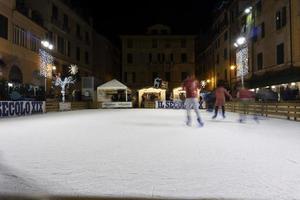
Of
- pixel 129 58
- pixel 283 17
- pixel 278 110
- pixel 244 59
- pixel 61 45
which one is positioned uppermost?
pixel 129 58

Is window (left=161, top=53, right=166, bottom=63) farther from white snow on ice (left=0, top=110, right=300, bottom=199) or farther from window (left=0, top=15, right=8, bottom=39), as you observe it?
white snow on ice (left=0, top=110, right=300, bottom=199)

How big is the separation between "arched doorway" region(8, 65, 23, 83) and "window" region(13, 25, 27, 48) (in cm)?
217

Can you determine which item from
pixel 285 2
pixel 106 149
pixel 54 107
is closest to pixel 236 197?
pixel 106 149

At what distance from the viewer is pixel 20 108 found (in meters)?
27.6

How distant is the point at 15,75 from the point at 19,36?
3536 mm

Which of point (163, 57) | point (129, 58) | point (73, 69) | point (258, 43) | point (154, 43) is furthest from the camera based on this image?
point (163, 57)

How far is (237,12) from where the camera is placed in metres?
48.8

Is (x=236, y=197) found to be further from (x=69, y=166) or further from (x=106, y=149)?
(x=106, y=149)

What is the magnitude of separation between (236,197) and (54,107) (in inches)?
1308

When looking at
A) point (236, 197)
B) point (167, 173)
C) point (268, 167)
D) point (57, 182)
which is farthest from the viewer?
point (268, 167)

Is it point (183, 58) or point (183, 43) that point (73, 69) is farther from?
point (183, 58)

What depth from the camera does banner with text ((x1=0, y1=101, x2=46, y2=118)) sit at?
25375 mm

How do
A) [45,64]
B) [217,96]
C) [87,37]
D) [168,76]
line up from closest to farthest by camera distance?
[217,96], [45,64], [87,37], [168,76]

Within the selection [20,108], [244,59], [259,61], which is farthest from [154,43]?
[20,108]
